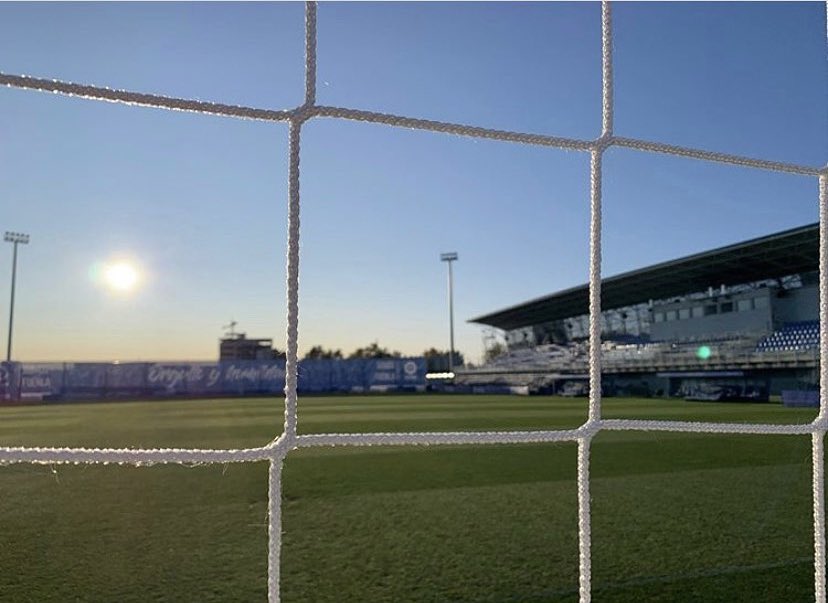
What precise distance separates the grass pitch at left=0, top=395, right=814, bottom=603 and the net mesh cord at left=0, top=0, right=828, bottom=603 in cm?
85

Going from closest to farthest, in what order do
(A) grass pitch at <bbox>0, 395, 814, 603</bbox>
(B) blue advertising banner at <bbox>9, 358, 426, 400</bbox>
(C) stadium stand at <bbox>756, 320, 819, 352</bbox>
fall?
1. (A) grass pitch at <bbox>0, 395, 814, 603</bbox>
2. (C) stadium stand at <bbox>756, 320, 819, 352</bbox>
3. (B) blue advertising banner at <bbox>9, 358, 426, 400</bbox>

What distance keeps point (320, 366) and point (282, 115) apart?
18.8 meters

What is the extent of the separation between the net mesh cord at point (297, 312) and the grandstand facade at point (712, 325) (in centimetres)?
1314

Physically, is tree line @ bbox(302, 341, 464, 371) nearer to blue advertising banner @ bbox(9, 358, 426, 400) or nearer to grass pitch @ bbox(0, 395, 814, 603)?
blue advertising banner @ bbox(9, 358, 426, 400)

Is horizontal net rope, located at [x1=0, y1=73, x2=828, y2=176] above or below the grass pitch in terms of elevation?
above

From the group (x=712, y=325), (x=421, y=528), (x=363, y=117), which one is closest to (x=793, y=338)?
(x=712, y=325)

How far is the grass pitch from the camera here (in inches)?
80.3

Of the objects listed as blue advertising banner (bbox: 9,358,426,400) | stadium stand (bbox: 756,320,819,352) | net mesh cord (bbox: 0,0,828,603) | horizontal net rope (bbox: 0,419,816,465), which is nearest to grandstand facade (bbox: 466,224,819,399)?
stadium stand (bbox: 756,320,819,352)

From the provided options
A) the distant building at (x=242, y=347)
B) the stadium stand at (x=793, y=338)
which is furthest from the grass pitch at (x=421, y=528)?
the distant building at (x=242, y=347)

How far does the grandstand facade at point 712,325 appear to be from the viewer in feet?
50.0

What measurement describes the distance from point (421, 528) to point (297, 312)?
1.88 metres

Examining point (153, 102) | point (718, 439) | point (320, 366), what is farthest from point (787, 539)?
point (320, 366)

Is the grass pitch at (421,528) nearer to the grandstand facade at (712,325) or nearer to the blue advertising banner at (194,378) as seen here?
the grandstand facade at (712,325)

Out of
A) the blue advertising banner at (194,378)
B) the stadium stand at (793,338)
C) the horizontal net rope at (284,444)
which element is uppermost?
the stadium stand at (793,338)
